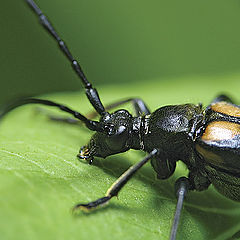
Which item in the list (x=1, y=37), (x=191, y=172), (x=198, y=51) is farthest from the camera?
(x=198, y=51)

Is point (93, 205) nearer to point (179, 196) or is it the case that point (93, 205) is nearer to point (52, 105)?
point (179, 196)

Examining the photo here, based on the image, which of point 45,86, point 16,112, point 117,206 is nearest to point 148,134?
point 117,206

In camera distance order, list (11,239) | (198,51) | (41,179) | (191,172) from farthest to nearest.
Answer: (198,51) → (191,172) → (41,179) → (11,239)

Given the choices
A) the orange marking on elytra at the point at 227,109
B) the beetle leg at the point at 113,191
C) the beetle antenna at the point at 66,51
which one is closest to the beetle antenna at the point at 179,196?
the beetle leg at the point at 113,191

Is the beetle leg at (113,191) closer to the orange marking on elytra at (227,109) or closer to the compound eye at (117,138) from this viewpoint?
the compound eye at (117,138)

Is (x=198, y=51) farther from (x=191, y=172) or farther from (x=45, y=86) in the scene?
(x=191, y=172)

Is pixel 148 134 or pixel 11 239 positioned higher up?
pixel 11 239
